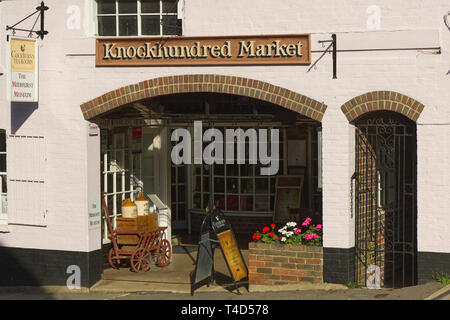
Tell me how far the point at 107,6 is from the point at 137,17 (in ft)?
2.04

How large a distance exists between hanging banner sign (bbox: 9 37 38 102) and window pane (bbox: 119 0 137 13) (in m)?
1.69

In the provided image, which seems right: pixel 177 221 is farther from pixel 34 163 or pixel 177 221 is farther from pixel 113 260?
pixel 34 163

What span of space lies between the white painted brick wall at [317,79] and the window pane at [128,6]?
24.8 inches

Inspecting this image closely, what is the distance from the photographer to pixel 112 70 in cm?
1592

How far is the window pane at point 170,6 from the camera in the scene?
1580cm

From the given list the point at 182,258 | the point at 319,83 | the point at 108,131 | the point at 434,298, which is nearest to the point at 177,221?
the point at 182,258


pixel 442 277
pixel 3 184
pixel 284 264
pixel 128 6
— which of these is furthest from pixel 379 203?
pixel 3 184

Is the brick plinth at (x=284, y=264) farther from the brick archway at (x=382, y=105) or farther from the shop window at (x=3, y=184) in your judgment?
the shop window at (x=3, y=184)

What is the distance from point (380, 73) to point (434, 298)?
145 inches

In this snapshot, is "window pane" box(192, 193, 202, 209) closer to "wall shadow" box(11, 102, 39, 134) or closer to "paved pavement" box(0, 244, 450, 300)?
"paved pavement" box(0, 244, 450, 300)

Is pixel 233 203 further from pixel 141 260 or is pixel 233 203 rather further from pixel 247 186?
pixel 141 260

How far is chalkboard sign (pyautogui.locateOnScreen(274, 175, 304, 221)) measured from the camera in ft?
64.3

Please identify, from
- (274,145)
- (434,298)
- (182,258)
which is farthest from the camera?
(274,145)

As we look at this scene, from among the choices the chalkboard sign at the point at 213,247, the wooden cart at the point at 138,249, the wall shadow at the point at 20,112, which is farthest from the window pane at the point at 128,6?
the chalkboard sign at the point at 213,247
